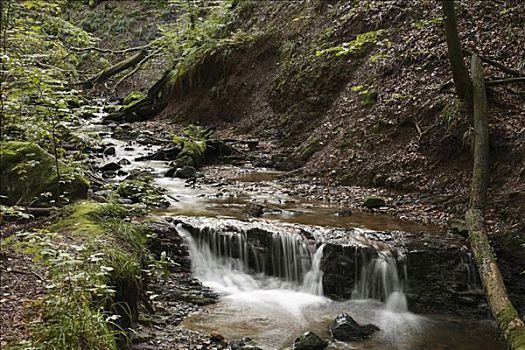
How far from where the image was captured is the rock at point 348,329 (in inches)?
243

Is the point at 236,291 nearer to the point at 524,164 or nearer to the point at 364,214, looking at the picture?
the point at 364,214

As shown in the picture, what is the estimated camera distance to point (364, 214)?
8.83m

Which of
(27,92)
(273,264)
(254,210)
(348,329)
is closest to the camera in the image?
(27,92)

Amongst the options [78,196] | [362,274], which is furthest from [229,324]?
[78,196]

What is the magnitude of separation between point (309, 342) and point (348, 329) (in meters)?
0.62

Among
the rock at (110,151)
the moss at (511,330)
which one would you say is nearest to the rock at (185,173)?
the rock at (110,151)

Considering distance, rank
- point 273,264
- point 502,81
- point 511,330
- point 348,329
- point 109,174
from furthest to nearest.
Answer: point 109,174 → point 502,81 → point 273,264 → point 348,329 → point 511,330

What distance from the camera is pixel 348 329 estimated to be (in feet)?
20.4

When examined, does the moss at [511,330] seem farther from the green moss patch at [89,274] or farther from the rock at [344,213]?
the rock at [344,213]

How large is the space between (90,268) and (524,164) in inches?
268

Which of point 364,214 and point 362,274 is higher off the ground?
point 364,214

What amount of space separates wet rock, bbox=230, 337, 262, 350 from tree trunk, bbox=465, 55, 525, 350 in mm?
2607

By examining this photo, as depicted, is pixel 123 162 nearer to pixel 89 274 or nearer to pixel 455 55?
pixel 455 55

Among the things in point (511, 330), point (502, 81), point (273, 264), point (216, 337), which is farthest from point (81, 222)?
point (502, 81)
